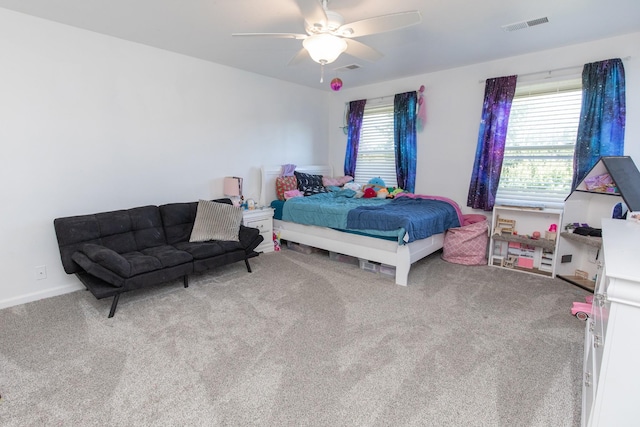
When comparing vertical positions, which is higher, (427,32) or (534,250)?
(427,32)

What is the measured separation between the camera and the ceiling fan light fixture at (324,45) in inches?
88.8

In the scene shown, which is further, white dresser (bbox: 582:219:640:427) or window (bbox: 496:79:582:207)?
window (bbox: 496:79:582:207)

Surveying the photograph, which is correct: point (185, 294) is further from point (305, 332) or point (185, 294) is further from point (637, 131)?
point (637, 131)

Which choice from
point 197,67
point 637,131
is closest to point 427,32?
point 637,131

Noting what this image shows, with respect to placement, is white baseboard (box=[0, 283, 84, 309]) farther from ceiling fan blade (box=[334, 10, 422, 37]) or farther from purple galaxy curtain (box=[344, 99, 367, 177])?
purple galaxy curtain (box=[344, 99, 367, 177])

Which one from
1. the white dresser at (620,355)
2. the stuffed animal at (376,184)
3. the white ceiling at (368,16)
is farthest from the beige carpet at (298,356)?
the white ceiling at (368,16)

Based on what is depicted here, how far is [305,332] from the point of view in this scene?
238 centimetres

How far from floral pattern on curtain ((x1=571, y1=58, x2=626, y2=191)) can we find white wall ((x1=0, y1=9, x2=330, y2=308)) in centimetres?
396

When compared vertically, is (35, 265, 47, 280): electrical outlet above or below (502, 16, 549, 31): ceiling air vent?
below

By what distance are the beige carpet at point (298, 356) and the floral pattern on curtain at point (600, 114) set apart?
1.43 meters

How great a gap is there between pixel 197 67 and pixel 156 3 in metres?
1.40

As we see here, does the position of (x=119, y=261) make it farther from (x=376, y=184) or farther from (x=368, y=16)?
(x=376, y=184)

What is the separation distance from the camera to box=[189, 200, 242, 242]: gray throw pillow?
11.4 ft

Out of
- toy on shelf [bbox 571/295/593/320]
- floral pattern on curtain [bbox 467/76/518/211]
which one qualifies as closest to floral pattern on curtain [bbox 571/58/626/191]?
floral pattern on curtain [bbox 467/76/518/211]
